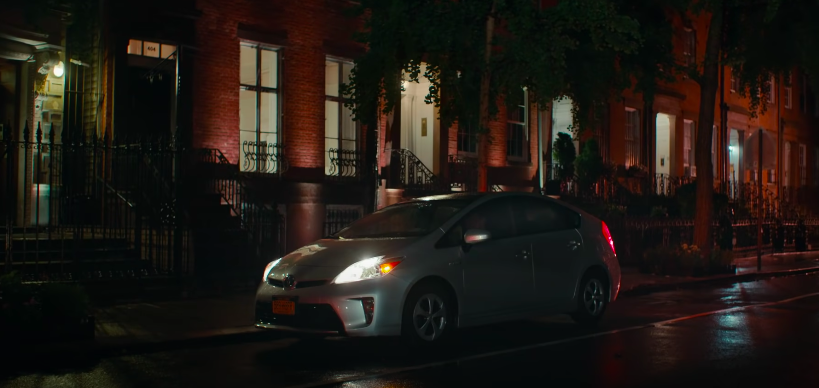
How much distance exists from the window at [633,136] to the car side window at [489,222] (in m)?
20.4

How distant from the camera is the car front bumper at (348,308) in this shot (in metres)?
9.50

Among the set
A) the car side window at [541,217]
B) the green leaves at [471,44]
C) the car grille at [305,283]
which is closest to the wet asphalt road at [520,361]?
the car grille at [305,283]

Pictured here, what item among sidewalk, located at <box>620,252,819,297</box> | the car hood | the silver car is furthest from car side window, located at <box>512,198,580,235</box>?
sidewalk, located at <box>620,252,819,297</box>

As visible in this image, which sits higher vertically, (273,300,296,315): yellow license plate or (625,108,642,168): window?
(625,108,642,168): window

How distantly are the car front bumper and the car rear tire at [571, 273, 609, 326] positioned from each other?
3032 millimetres

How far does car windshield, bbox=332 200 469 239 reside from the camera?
10713 millimetres

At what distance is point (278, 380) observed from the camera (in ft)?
27.5

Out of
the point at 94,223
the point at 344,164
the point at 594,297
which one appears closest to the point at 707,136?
the point at 344,164

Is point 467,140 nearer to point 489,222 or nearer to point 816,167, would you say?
point 489,222

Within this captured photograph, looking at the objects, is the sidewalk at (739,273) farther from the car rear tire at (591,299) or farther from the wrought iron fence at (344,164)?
the wrought iron fence at (344,164)

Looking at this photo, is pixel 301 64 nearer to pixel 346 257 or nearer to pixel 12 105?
pixel 12 105

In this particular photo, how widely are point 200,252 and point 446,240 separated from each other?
21.4ft

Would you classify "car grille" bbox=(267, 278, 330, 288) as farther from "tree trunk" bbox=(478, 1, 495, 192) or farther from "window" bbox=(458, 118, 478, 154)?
"window" bbox=(458, 118, 478, 154)

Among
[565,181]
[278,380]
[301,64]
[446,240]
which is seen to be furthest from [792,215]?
[278,380]
